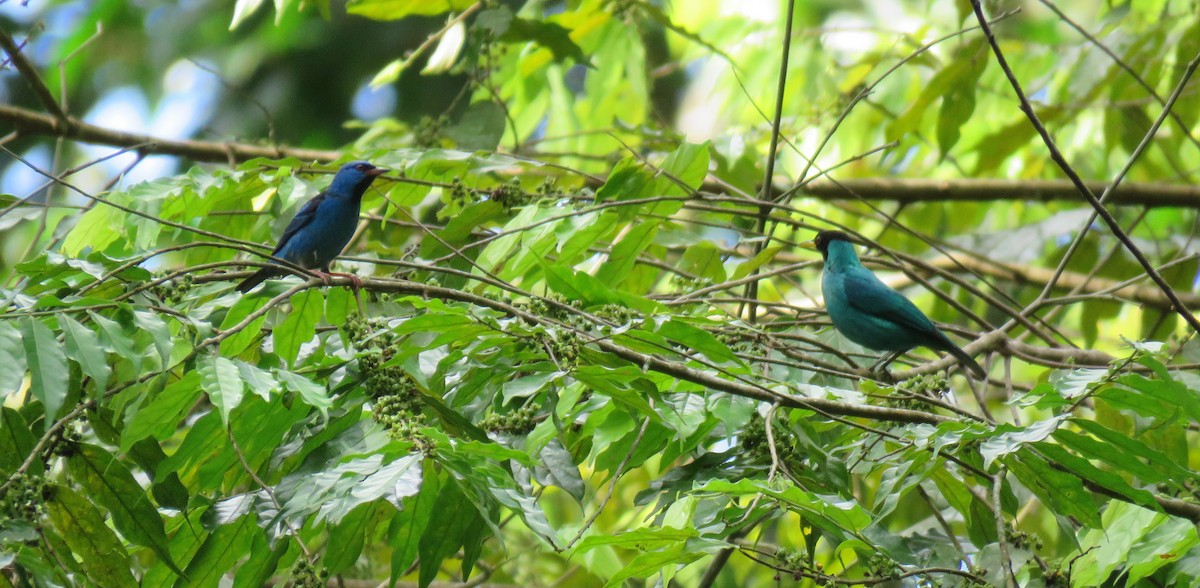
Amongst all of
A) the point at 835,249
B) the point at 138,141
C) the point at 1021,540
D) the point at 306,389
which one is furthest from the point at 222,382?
the point at 835,249

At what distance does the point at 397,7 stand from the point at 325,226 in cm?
110

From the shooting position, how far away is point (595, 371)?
257 centimetres

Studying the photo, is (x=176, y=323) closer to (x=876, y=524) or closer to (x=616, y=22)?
(x=876, y=524)

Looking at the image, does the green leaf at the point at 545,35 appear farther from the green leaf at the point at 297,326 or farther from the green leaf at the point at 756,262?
the green leaf at the point at 297,326

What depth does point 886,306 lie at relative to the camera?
5.09 m

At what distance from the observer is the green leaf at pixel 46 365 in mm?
2426

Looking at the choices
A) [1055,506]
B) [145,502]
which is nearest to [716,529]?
[1055,506]

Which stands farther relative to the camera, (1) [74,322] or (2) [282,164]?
(2) [282,164]

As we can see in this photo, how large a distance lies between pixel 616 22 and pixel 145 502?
3.97 m

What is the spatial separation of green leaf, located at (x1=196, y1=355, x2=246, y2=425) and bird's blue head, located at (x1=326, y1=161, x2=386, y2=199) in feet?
8.13

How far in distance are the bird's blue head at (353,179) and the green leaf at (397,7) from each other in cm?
70

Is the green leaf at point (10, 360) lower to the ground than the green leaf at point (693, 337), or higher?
lower

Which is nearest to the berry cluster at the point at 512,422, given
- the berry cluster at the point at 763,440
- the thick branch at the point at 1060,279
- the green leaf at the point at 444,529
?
the green leaf at the point at 444,529

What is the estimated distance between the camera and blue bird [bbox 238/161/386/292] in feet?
17.3
